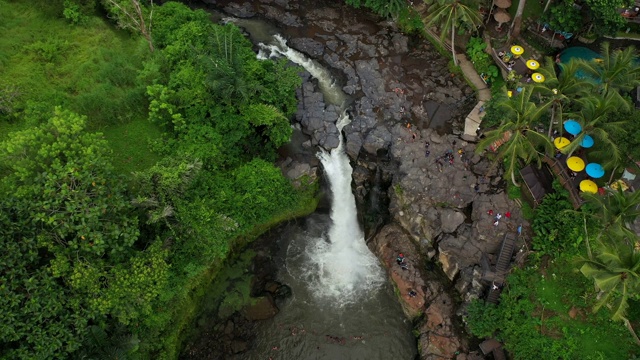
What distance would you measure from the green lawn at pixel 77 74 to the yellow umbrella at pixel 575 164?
2588cm

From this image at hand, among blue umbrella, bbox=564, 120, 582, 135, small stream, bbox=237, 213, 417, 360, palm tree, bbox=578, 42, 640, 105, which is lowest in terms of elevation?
small stream, bbox=237, 213, 417, 360

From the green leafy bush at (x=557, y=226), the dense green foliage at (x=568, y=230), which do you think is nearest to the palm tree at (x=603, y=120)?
the dense green foliage at (x=568, y=230)

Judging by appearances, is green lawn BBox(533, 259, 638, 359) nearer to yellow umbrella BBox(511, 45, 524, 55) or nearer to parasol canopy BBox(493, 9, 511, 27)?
yellow umbrella BBox(511, 45, 524, 55)

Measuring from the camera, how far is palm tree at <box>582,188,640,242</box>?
2184cm

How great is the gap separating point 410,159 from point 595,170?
11.3 metres

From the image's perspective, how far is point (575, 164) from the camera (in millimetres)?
27188

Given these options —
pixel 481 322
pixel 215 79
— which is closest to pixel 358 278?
Answer: pixel 481 322

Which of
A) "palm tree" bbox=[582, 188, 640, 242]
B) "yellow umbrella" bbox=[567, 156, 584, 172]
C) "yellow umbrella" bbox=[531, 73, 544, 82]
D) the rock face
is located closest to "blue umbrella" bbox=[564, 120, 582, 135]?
"yellow umbrella" bbox=[567, 156, 584, 172]

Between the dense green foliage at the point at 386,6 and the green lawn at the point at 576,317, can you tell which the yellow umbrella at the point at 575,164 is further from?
the dense green foliage at the point at 386,6

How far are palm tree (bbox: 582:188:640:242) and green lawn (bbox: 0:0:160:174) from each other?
25883mm

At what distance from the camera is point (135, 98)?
29.4 meters

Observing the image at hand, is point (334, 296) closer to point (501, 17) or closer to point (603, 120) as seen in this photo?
point (603, 120)

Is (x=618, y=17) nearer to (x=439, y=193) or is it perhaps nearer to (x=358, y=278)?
(x=439, y=193)

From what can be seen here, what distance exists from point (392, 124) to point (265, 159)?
10079mm
